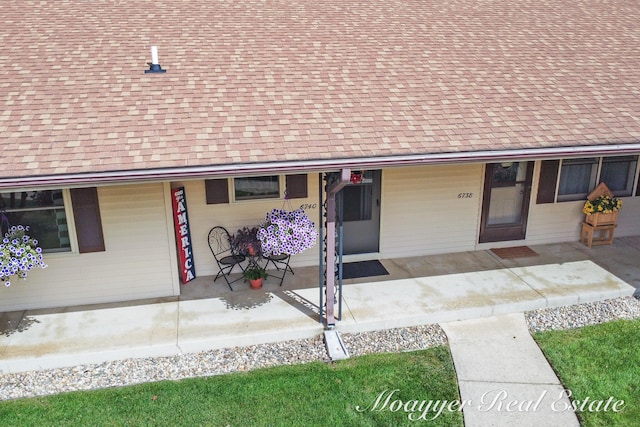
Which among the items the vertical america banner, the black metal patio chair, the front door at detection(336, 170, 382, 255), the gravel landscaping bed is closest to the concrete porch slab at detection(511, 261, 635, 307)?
the gravel landscaping bed

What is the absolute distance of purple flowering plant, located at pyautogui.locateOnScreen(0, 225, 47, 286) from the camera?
6.21 m

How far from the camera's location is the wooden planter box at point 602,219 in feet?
29.6

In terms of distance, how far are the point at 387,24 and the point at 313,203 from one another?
3474mm

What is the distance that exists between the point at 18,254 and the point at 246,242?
2.84 metres

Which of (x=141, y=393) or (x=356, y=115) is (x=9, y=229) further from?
(x=356, y=115)

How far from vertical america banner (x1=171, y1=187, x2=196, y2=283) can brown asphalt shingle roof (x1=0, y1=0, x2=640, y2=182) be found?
137cm

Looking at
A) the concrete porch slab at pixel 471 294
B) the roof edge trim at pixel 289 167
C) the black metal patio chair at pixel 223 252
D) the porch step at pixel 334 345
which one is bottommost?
the porch step at pixel 334 345

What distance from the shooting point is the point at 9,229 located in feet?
22.1

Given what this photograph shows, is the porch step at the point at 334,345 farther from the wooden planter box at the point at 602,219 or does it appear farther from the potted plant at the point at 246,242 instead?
the wooden planter box at the point at 602,219

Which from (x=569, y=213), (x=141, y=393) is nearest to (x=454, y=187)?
(x=569, y=213)

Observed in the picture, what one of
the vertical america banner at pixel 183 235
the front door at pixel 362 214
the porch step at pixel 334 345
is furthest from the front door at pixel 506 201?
the vertical america banner at pixel 183 235

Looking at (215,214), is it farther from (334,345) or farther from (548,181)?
(548,181)

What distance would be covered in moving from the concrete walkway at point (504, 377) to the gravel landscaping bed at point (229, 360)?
0.30 meters

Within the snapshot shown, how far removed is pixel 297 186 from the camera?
796 centimetres
